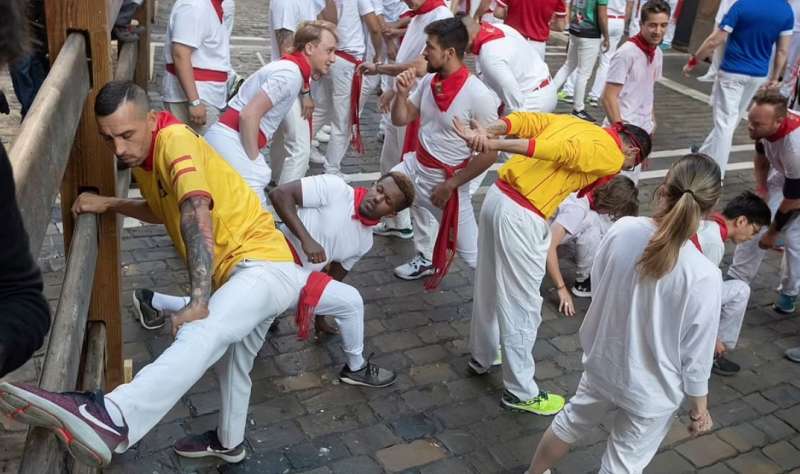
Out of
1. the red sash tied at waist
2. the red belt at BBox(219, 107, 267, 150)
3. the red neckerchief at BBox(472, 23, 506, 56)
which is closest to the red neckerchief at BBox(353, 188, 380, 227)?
the red sash tied at waist

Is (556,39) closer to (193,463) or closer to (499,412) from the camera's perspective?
(499,412)

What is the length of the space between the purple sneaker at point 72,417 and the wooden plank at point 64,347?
35 millimetres

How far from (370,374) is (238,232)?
1477mm

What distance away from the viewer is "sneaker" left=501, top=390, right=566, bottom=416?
14.8 feet

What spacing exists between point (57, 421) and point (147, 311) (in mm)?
2875

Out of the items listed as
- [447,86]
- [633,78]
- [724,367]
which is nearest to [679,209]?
[447,86]

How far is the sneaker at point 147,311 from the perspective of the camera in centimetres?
480

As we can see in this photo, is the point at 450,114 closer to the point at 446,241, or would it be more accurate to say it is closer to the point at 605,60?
the point at 446,241

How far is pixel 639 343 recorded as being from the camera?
3258mm

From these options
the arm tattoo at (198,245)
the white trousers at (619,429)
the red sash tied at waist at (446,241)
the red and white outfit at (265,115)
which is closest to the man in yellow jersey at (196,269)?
the arm tattoo at (198,245)

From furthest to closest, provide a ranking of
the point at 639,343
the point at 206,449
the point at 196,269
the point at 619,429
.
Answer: the point at 206,449 < the point at 619,429 < the point at 639,343 < the point at 196,269

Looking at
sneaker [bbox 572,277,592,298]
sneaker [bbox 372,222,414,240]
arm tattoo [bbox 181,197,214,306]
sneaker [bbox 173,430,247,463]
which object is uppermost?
arm tattoo [bbox 181,197,214,306]

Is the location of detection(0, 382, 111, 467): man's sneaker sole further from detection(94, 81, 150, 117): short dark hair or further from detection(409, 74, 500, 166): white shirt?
detection(409, 74, 500, 166): white shirt

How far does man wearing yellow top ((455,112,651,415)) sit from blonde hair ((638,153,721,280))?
897 millimetres
